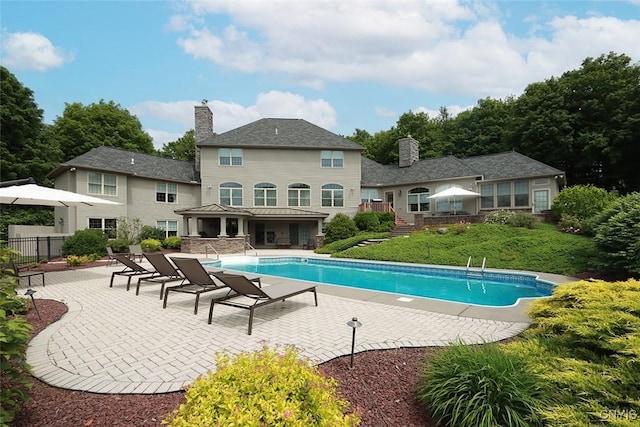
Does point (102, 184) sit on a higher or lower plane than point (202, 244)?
higher

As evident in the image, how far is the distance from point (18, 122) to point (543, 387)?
39.1 m

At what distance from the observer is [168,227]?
2439cm

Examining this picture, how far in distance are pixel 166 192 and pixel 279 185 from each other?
8.91 metres

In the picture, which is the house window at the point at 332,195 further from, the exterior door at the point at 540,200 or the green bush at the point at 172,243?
the exterior door at the point at 540,200

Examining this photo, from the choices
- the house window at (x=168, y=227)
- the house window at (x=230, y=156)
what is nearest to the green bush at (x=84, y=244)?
the house window at (x=168, y=227)

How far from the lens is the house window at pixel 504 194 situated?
73.2 ft

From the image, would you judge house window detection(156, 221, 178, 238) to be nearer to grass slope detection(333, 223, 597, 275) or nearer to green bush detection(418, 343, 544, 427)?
grass slope detection(333, 223, 597, 275)

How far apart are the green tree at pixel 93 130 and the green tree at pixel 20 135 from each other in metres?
4.68

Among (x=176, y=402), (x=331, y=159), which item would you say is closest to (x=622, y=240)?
(x=176, y=402)

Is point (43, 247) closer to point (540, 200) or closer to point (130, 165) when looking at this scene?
point (130, 165)

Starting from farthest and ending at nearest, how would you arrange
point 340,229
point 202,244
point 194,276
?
point 340,229 → point 202,244 → point 194,276

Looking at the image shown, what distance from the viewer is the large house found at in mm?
21875

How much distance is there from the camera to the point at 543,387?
2.67m

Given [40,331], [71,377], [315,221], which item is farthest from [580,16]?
[315,221]
